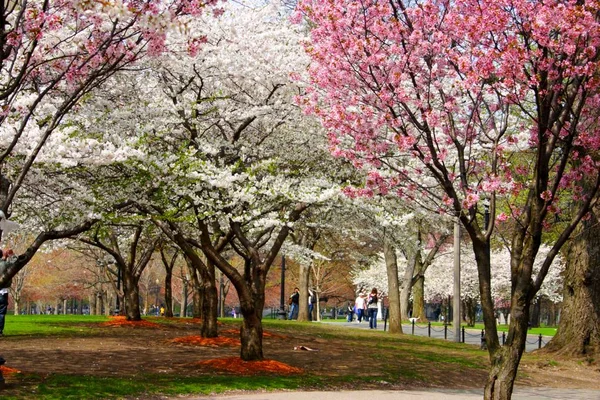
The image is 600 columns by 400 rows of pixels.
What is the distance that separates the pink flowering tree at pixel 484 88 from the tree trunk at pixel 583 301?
400 inches

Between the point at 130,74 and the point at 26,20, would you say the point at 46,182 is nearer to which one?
the point at 130,74

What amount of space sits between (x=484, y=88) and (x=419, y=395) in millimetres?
5371

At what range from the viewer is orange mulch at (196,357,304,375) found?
14.5 metres

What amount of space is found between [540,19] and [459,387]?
27.5ft

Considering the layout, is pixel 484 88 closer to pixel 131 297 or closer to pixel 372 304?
pixel 131 297

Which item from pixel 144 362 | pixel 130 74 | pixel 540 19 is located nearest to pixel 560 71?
pixel 540 19

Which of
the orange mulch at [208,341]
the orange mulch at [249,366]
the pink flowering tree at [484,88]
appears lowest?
the orange mulch at [249,366]

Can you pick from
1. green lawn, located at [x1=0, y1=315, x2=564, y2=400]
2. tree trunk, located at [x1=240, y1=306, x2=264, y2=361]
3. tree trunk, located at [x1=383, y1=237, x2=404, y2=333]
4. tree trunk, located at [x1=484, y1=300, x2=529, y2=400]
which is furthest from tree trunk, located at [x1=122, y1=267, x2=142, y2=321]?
tree trunk, located at [x1=484, y1=300, x2=529, y2=400]

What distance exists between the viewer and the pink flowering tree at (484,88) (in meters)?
8.88

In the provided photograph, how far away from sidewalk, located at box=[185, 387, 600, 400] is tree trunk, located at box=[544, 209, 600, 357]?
488 cm

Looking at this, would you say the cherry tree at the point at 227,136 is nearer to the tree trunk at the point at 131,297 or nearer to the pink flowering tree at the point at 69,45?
the pink flowering tree at the point at 69,45

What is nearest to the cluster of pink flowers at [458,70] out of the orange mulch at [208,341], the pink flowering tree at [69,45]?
the pink flowering tree at [69,45]

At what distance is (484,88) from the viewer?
1012 cm

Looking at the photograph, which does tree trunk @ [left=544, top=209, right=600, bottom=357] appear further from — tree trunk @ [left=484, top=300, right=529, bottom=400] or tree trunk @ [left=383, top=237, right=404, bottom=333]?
tree trunk @ [left=484, top=300, right=529, bottom=400]
